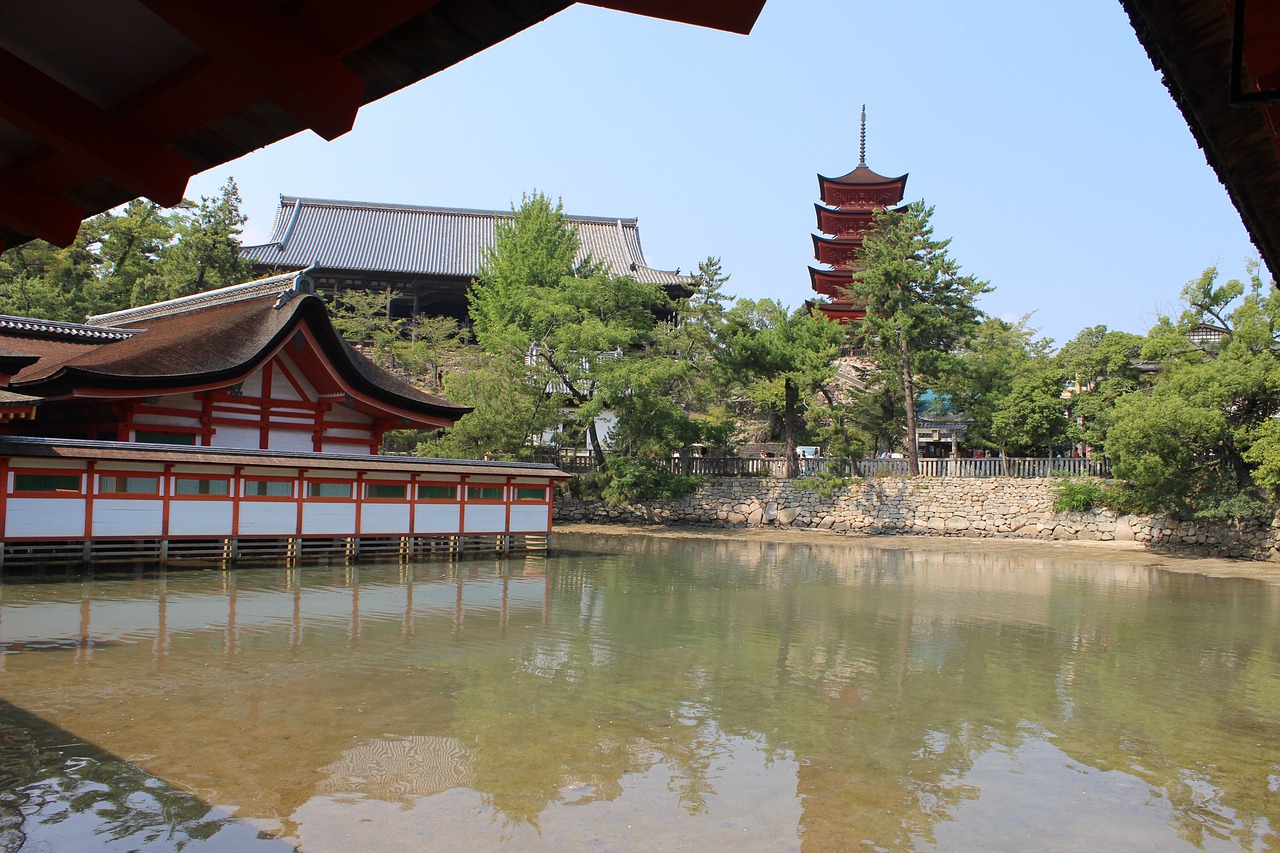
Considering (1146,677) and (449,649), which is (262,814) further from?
(1146,677)

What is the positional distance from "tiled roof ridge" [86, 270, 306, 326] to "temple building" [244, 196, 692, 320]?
36.0 ft

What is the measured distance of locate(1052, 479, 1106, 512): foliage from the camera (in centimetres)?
2653

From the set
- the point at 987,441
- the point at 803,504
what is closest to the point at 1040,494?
the point at 987,441

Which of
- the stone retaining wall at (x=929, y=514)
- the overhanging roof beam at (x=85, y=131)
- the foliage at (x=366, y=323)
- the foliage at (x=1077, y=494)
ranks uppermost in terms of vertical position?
the foliage at (x=366, y=323)

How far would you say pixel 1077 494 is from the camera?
26.7 meters

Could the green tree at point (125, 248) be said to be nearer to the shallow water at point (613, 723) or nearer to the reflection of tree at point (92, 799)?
the shallow water at point (613, 723)

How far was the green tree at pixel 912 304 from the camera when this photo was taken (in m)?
29.3

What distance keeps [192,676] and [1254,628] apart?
14.1 meters

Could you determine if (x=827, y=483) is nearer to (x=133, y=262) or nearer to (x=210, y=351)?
(x=210, y=351)

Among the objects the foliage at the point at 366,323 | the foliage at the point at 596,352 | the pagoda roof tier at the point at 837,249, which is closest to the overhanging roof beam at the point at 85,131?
the foliage at the point at 596,352

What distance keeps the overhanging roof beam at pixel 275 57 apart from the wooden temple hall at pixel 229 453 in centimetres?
1222

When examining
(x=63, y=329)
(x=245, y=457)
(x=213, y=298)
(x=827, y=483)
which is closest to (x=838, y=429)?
(x=827, y=483)

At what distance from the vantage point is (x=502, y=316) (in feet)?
108

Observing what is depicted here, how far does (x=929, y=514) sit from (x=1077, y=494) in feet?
13.7
